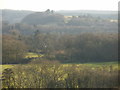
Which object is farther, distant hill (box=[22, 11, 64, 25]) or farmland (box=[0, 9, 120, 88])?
distant hill (box=[22, 11, 64, 25])

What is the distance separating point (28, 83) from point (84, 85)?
3984 mm

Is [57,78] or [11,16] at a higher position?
[11,16]

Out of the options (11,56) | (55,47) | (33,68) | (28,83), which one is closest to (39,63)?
(33,68)

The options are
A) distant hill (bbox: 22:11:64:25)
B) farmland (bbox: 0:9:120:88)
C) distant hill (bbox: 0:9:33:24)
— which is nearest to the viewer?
farmland (bbox: 0:9:120:88)

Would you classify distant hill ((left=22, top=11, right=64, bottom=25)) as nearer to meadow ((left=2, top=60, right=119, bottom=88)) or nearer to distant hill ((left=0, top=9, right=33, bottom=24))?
distant hill ((left=0, top=9, right=33, bottom=24))

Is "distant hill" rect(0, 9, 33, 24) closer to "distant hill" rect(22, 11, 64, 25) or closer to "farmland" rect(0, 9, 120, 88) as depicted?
"distant hill" rect(22, 11, 64, 25)

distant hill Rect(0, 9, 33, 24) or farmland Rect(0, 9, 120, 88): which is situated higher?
distant hill Rect(0, 9, 33, 24)

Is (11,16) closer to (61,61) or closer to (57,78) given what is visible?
(61,61)

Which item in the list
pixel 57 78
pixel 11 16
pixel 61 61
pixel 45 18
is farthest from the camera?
pixel 11 16

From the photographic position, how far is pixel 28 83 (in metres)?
18.7

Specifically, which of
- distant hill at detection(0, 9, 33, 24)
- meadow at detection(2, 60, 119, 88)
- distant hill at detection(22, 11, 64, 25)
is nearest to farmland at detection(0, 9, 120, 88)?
meadow at detection(2, 60, 119, 88)

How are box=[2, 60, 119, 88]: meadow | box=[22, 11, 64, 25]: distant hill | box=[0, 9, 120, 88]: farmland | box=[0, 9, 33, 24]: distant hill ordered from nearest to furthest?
box=[2, 60, 119, 88]: meadow → box=[0, 9, 120, 88]: farmland → box=[22, 11, 64, 25]: distant hill → box=[0, 9, 33, 24]: distant hill

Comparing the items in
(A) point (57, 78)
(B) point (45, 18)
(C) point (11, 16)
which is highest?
(C) point (11, 16)

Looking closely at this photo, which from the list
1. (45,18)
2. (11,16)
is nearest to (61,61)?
(45,18)
